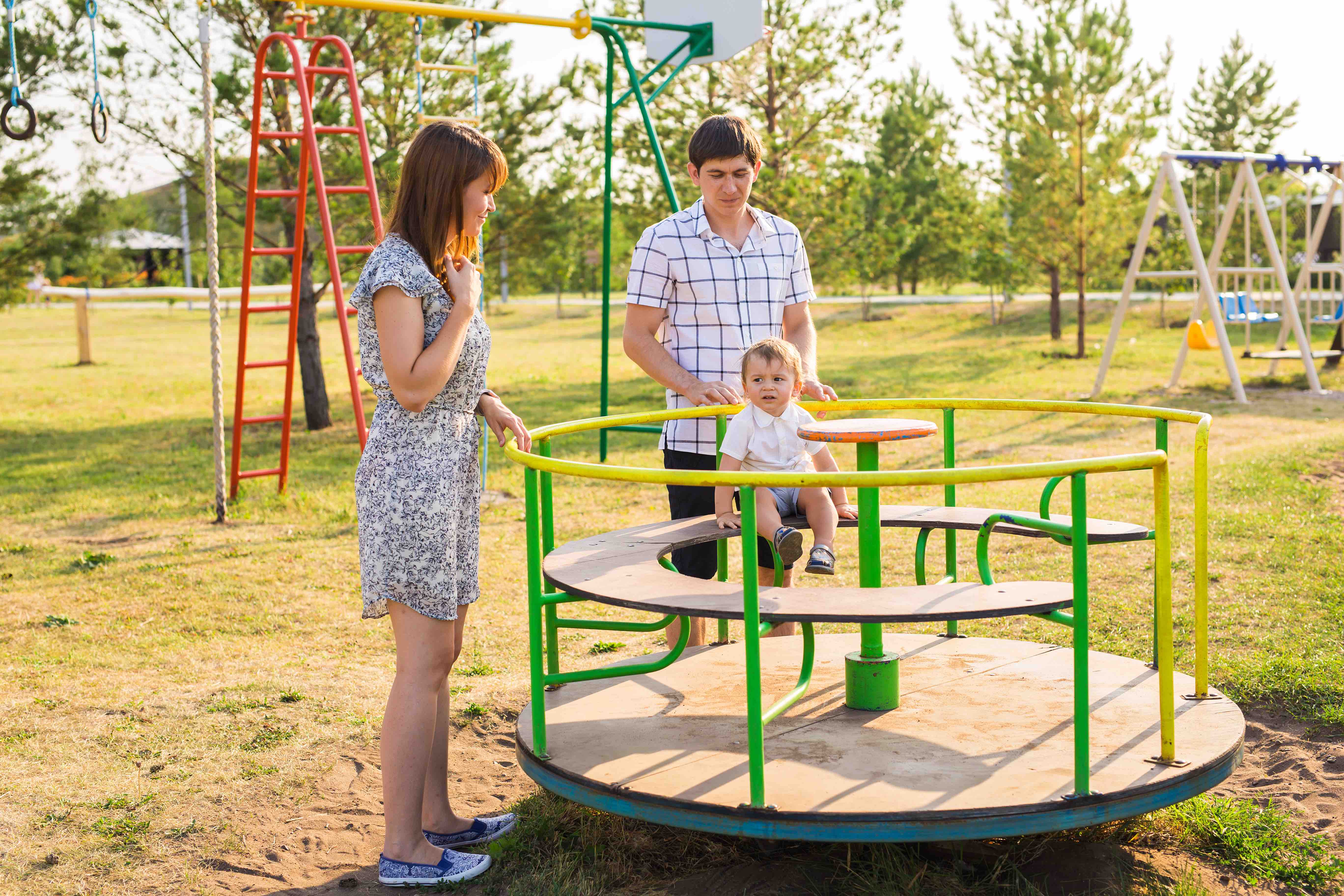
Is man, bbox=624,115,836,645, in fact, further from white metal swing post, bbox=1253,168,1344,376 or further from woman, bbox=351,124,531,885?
white metal swing post, bbox=1253,168,1344,376

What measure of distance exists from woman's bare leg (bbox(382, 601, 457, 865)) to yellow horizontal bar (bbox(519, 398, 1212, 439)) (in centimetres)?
63

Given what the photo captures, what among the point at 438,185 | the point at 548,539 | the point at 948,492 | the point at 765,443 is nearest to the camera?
the point at 438,185

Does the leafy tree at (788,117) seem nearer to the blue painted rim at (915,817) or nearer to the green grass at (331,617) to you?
the green grass at (331,617)

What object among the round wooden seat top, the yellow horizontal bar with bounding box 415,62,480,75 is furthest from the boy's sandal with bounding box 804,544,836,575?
the yellow horizontal bar with bounding box 415,62,480,75

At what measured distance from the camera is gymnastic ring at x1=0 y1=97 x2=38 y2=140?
6719 mm

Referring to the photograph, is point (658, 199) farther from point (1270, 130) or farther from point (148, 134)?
point (1270, 130)

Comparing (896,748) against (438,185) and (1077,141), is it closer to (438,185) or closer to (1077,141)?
(438,185)

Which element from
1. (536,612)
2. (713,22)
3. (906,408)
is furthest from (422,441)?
(713,22)

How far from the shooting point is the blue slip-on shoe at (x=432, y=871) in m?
2.92

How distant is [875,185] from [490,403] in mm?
25706

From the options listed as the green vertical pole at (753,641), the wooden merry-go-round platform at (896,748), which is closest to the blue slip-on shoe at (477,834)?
the wooden merry-go-round platform at (896,748)

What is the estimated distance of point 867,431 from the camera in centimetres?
297

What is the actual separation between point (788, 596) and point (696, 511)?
109cm

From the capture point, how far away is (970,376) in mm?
15281
